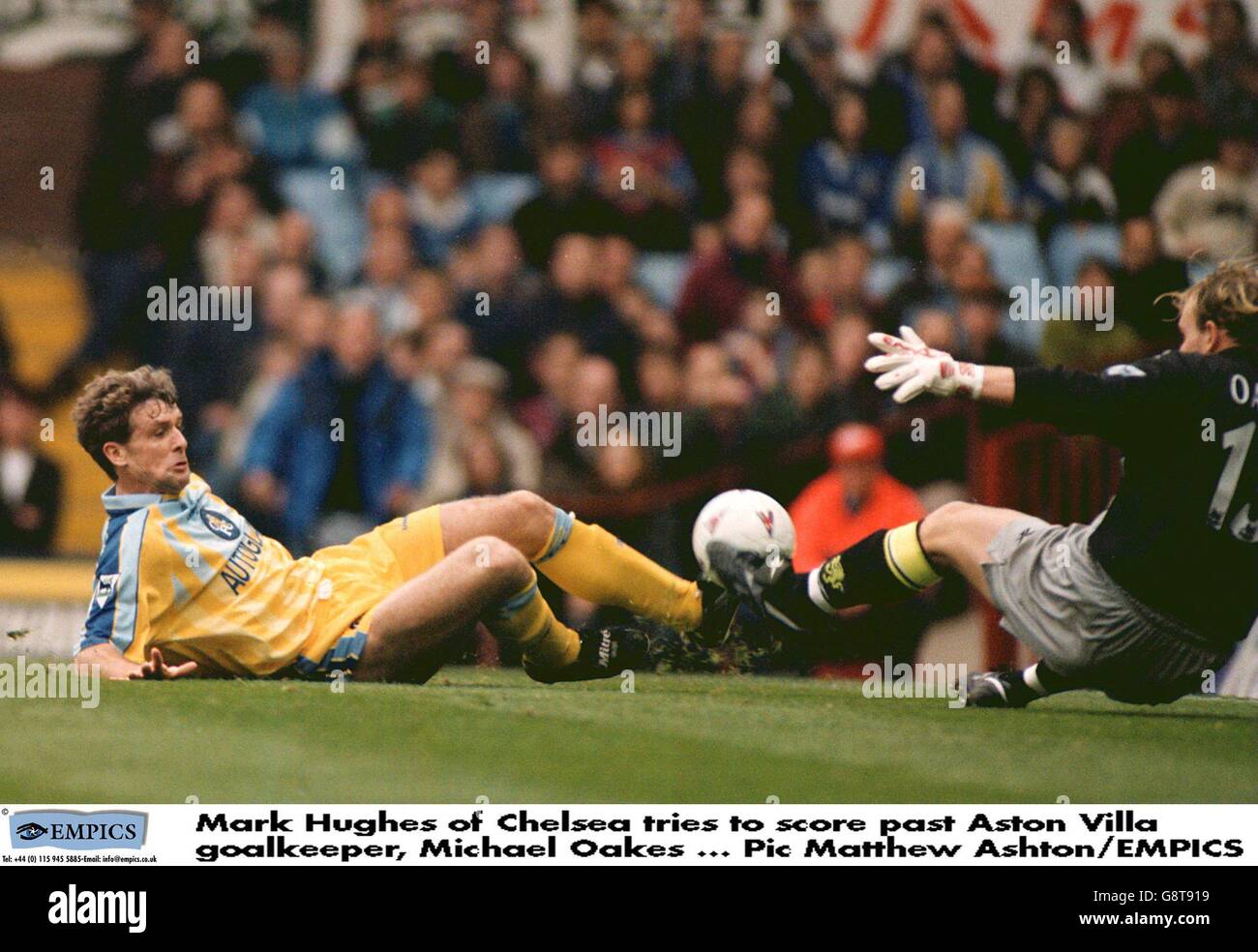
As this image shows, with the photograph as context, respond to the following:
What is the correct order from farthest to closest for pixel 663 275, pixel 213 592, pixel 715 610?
pixel 663 275, pixel 715 610, pixel 213 592

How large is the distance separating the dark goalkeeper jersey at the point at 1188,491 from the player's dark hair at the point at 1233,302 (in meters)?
0.06

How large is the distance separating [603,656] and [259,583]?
40.8 inches

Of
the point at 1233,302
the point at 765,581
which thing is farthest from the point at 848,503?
the point at 1233,302

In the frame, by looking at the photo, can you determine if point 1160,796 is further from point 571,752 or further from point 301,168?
point 301,168

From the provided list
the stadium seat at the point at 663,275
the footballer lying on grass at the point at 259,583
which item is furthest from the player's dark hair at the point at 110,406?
the stadium seat at the point at 663,275

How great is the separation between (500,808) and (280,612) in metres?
1.08

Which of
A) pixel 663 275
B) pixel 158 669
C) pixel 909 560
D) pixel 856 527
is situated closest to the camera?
pixel 158 669

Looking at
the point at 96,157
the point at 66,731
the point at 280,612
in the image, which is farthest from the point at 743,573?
the point at 96,157

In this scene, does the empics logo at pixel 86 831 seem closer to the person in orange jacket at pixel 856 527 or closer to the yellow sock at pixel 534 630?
the yellow sock at pixel 534 630

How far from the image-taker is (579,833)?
4.20 metres

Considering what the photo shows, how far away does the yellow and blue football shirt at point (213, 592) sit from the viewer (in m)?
4.73

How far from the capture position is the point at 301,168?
27.3 ft

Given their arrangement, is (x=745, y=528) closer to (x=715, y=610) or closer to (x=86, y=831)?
(x=715, y=610)

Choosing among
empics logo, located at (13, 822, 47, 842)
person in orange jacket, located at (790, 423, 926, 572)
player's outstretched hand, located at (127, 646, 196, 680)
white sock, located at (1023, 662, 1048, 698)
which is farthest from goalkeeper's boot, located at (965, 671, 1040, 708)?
empics logo, located at (13, 822, 47, 842)
